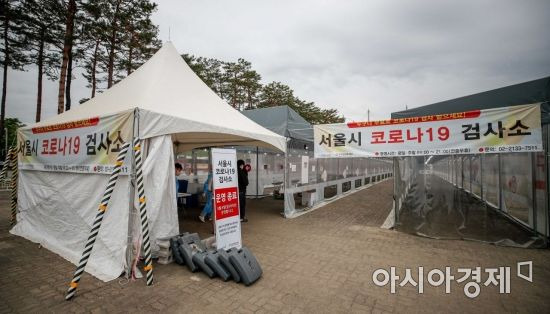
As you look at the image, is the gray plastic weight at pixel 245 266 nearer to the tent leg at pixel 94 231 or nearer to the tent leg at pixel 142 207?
the tent leg at pixel 142 207

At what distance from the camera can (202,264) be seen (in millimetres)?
3762

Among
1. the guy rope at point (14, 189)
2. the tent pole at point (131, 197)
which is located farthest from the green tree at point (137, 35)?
the tent pole at point (131, 197)

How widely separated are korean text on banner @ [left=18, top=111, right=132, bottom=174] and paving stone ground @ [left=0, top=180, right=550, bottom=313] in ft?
5.39

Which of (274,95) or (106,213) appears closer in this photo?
(106,213)

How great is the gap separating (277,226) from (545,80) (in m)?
6.53

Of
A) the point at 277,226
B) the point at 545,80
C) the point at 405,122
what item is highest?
the point at 545,80

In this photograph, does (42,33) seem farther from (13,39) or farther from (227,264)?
(227,264)

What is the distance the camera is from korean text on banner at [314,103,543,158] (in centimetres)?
490

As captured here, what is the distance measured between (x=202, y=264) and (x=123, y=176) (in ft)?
6.02

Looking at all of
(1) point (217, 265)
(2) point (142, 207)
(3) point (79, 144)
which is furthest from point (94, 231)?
(3) point (79, 144)

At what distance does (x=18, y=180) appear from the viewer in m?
6.42

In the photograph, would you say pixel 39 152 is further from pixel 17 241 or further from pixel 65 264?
pixel 65 264

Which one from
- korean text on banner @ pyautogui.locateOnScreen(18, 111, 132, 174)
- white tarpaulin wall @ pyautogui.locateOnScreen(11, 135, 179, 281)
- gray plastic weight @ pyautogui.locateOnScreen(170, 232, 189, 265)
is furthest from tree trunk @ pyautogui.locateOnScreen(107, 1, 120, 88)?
gray plastic weight @ pyautogui.locateOnScreen(170, 232, 189, 265)

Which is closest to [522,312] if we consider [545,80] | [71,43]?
[545,80]
